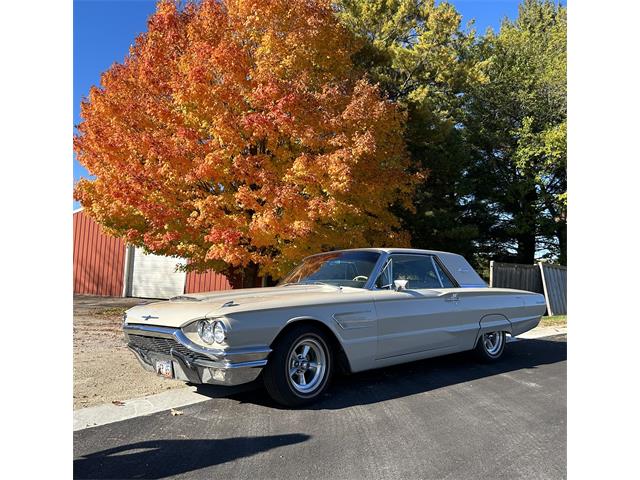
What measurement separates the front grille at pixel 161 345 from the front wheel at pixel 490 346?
3620 mm

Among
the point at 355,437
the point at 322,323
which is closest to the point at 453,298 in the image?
the point at 322,323

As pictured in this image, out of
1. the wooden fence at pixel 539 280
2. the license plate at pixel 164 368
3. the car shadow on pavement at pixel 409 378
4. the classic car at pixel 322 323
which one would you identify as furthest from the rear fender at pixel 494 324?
the wooden fence at pixel 539 280

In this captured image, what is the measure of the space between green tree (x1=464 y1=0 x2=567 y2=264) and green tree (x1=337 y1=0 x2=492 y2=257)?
2.87ft

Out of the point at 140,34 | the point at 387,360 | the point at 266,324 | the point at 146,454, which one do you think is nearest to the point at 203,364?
the point at 266,324

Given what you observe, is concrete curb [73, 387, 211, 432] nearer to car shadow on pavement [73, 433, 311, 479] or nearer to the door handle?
car shadow on pavement [73, 433, 311, 479]

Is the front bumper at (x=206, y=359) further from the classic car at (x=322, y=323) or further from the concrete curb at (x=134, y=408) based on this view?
the concrete curb at (x=134, y=408)

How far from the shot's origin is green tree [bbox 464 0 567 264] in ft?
65.5

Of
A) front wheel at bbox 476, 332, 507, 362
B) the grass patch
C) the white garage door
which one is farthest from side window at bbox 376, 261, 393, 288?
the white garage door

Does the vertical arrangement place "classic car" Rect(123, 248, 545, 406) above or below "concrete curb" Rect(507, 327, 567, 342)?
above

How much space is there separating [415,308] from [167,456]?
2.94 m

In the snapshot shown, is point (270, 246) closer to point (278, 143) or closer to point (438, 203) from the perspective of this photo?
point (278, 143)

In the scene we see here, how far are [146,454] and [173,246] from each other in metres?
7.75

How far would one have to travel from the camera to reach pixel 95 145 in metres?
10.5

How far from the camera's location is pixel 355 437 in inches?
144
